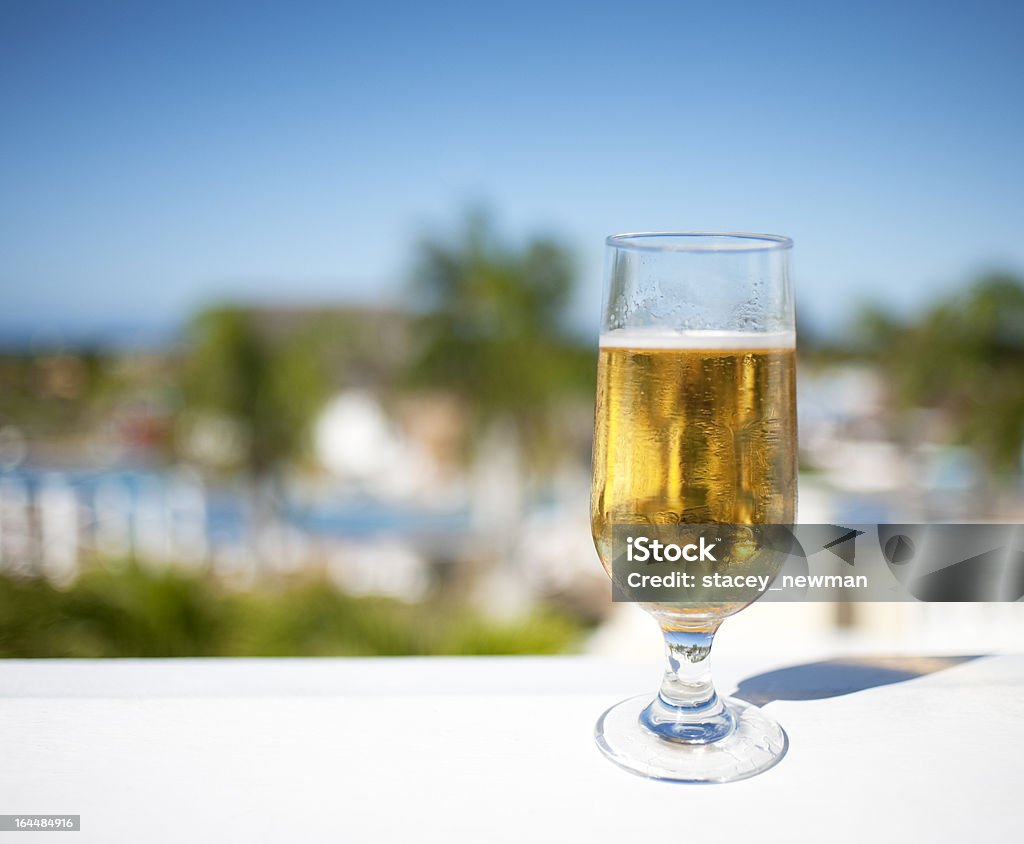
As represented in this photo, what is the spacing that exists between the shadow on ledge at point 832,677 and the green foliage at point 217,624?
399 centimetres

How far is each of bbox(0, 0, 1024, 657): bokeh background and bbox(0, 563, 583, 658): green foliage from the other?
0.03m

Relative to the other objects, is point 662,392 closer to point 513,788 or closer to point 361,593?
point 513,788

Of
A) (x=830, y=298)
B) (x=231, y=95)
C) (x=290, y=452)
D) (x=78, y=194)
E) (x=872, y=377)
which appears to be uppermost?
(x=231, y=95)

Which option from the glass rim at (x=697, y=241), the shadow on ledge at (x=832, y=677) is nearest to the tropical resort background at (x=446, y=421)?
the shadow on ledge at (x=832, y=677)

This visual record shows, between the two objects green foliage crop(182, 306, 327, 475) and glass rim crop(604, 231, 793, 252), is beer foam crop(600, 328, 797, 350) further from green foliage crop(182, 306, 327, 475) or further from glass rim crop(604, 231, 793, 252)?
green foliage crop(182, 306, 327, 475)

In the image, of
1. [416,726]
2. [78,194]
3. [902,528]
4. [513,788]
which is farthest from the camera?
[78,194]

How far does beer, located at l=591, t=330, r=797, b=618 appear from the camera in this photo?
60 centimetres

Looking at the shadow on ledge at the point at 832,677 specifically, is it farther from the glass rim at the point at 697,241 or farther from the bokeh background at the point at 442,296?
the glass rim at the point at 697,241

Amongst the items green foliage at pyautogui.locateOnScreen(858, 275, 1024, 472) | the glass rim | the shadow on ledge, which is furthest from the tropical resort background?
the glass rim

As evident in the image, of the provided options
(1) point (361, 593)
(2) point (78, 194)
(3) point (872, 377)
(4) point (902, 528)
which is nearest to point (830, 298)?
(3) point (872, 377)

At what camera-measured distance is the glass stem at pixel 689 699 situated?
64cm

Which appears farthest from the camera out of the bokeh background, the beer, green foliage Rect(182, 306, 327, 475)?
green foliage Rect(182, 306, 327, 475)

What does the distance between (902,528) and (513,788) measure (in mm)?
619

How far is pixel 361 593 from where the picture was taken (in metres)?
5.96
